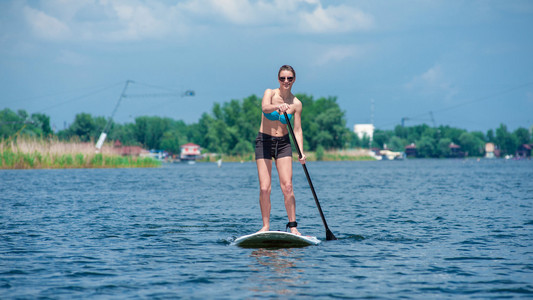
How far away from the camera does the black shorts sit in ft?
37.6

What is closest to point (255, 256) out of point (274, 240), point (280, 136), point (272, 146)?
point (274, 240)

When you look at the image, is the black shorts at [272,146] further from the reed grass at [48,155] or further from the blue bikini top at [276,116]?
the reed grass at [48,155]

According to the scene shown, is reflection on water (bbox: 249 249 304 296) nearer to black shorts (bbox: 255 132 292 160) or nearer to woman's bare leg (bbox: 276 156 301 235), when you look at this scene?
woman's bare leg (bbox: 276 156 301 235)

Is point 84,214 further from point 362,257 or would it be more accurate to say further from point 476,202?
point 476,202

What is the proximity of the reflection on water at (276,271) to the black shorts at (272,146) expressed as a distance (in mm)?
1657

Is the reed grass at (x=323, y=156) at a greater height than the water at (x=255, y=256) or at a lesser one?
greater

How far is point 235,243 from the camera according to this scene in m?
11.9

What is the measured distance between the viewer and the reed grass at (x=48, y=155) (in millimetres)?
51750

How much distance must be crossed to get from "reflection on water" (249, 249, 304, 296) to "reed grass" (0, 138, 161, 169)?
43.9m

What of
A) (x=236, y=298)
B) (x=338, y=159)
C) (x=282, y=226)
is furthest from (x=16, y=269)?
(x=338, y=159)

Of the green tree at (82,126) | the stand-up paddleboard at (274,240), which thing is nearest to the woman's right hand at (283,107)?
the stand-up paddleboard at (274,240)

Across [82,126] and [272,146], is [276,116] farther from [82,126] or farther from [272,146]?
[82,126]

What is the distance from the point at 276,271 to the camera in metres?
9.22

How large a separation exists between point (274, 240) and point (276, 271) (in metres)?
2.40
